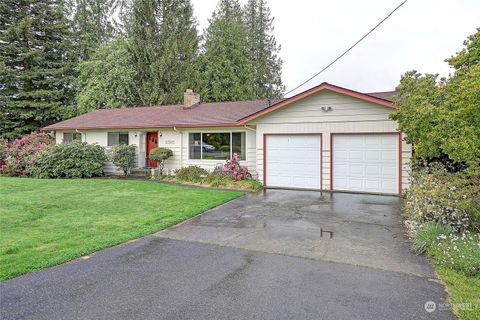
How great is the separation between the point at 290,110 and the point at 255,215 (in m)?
5.29

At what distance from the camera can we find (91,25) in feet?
101

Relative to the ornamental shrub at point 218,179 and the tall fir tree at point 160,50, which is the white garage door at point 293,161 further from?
the tall fir tree at point 160,50

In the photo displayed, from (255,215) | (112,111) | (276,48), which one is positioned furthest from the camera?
(276,48)

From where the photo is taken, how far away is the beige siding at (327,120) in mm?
10180

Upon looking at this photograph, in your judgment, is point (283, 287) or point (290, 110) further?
point (290, 110)

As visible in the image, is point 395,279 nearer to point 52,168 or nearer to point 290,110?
point 290,110

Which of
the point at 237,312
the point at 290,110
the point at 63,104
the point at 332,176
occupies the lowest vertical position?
the point at 237,312

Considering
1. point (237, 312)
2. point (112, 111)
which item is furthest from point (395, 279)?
point (112, 111)

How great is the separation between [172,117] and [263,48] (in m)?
19.8

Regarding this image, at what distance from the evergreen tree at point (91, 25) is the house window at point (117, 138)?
17.3m

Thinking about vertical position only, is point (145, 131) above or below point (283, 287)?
above

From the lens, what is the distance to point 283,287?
3.72 metres

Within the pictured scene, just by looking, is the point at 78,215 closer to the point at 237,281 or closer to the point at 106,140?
the point at 237,281

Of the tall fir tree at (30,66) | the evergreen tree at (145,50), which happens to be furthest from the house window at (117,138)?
the tall fir tree at (30,66)
